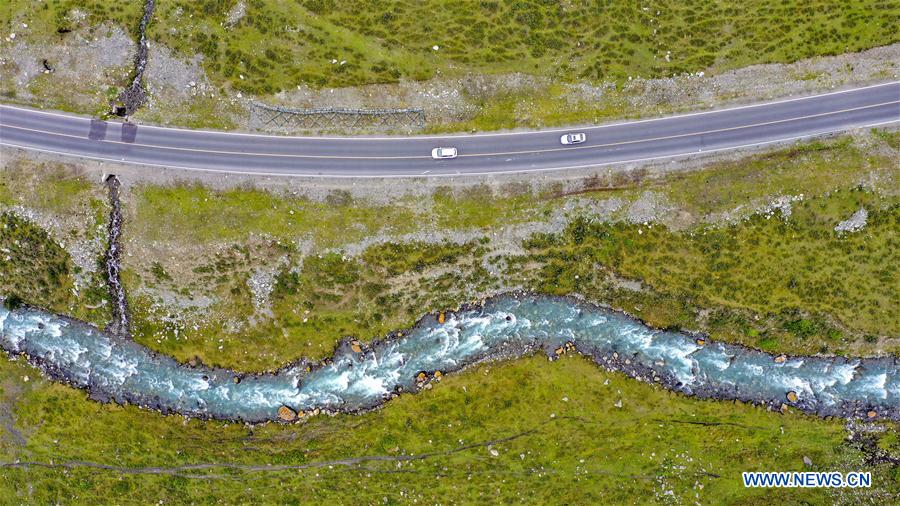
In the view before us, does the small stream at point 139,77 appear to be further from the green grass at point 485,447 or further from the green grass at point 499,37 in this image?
the green grass at point 485,447

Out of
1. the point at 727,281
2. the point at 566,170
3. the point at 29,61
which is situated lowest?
the point at 727,281

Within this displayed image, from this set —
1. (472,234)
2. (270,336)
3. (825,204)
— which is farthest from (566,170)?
(270,336)

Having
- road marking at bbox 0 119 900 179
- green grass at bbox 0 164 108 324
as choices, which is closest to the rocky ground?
road marking at bbox 0 119 900 179

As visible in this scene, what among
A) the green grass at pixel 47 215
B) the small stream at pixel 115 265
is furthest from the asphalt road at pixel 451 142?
the small stream at pixel 115 265

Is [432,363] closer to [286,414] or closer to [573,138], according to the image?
[286,414]

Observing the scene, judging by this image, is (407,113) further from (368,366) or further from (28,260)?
(28,260)

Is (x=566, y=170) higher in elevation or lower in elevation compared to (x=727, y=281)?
higher
